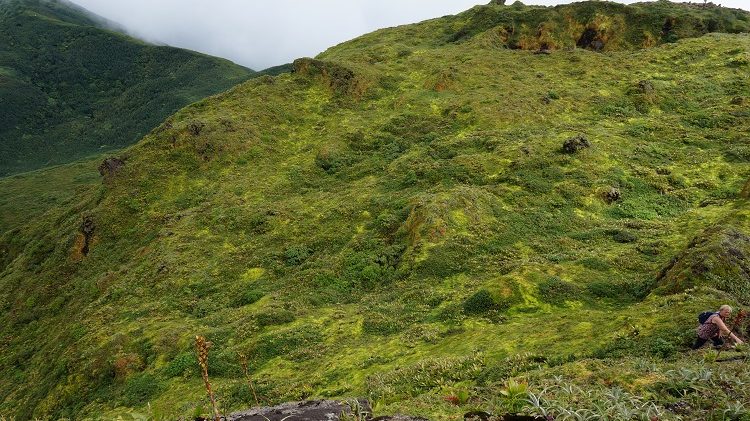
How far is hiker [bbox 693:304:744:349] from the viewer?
10.7 metres

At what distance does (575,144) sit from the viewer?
35.2 metres

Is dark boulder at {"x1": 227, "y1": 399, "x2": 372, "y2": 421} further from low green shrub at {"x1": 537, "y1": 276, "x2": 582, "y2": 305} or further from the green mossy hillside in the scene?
low green shrub at {"x1": 537, "y1": 276, "x2": 582, "y2": 305}

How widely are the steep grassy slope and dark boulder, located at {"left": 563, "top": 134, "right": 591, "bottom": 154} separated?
1.71 ft

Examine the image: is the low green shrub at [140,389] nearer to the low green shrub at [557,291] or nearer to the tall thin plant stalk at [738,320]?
the low green shrub at [557,291]

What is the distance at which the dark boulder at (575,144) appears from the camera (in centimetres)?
3516

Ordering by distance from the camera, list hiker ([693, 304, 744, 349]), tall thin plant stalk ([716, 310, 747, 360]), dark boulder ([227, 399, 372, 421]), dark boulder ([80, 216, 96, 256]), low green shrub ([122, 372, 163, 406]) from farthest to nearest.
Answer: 1. dark boulder ([80, 216, 96, 256])
2. low green shrub ([122, 372, 163, 406])
3. tall thin plant stalk ([716, 310, 747, 360])
4. hiker ([693, 304, 744, 349])
5. dark boulder ([227, 399, 372, 421])

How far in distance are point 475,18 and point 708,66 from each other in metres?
32.8

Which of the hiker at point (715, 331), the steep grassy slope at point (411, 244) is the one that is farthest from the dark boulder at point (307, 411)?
the hiker at point (715, 331)

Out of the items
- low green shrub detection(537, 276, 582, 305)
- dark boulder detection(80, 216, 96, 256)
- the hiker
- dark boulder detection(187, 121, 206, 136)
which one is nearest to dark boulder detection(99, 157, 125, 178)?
dark boulder detection(80, 216, 96, 256)

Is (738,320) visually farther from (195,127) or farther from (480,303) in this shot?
(195,127)

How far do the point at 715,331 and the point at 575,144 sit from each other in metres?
26.5

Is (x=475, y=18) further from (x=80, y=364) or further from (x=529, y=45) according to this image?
(x=80, y=364)

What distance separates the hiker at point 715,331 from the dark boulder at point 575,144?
25651 mm

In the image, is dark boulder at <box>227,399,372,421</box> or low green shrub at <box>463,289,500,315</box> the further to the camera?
low green shrub at <box>463,289,500,315</box>
